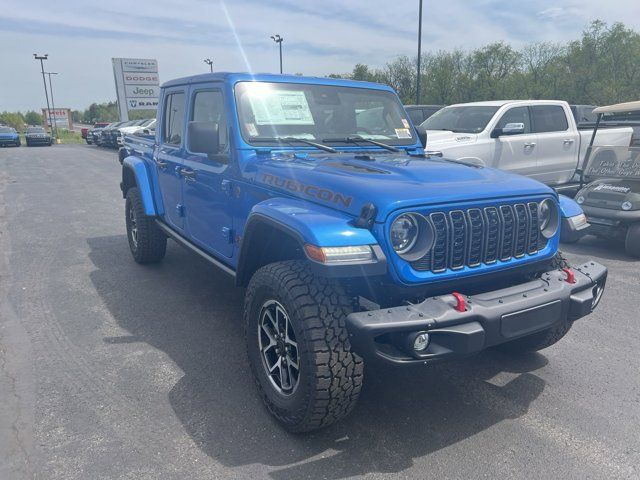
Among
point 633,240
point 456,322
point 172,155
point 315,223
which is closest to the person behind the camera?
point 456,322

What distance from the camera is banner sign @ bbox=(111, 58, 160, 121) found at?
32.5 metres

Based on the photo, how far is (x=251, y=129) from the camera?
3615mm

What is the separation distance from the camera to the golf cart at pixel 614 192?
615 cm

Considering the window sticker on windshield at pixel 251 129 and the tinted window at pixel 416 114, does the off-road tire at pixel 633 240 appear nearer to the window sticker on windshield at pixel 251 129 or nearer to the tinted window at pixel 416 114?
the window sticker on windshield at pixel 251 129

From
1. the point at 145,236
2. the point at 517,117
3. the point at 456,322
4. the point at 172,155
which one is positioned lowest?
the point at 145,236

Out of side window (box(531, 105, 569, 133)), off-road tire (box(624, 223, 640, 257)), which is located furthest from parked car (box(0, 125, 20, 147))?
off-road tire (box(624, 223, 640, 257))

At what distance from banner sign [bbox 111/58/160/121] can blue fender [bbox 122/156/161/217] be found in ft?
95.6

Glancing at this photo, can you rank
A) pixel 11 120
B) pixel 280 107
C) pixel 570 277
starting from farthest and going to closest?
pixel 11 120
pixel 280 107
pixel 570 277

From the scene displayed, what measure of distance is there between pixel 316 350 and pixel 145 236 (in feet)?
12.3

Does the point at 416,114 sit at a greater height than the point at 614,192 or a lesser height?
greater

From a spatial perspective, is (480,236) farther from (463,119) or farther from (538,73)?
(538,73)

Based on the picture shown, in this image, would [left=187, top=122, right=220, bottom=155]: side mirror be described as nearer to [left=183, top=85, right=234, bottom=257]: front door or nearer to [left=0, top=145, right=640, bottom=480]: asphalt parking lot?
[left=183, top=85, right=234, bottom=257]: front door

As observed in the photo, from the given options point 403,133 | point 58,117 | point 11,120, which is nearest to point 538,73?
point 403,133

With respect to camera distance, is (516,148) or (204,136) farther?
(516,148)
